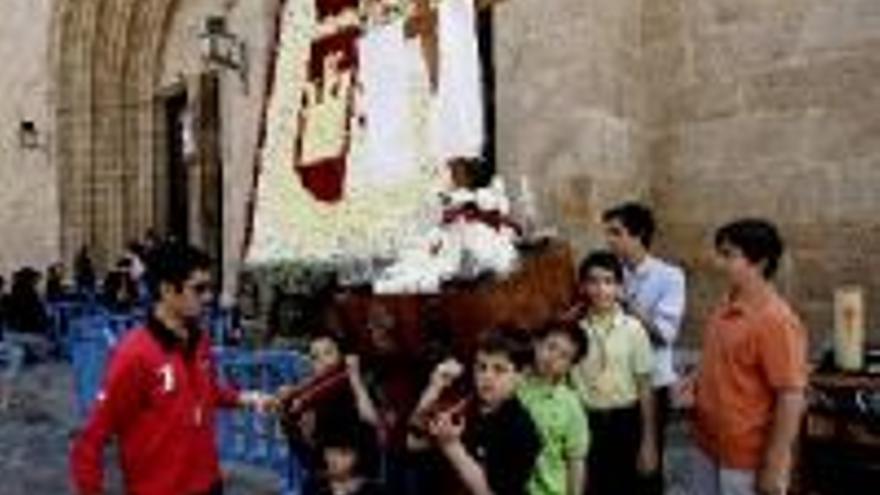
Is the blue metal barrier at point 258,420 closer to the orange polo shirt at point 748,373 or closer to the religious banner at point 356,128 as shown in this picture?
the religious banner at point 356,128

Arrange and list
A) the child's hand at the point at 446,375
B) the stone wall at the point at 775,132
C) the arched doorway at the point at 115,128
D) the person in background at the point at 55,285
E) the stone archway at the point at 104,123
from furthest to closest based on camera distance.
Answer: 1. the stone archway at the point at 104,123
2. the arched doorway at the point at 115,128
3. the person in background at the point at 55,285
4. the stone wall at the point at 775,132
5. the child's hand at the point at 446,375

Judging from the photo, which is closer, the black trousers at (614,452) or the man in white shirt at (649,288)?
the black trousers at (614,452)

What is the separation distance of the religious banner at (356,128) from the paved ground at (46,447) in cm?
169

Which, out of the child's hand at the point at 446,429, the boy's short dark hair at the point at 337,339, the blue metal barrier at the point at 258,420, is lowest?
the blue metal barrier at the point at 258,420

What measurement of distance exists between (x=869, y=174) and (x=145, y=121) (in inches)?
439

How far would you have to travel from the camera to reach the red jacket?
15.7ft

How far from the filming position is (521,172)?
1069 centimetres

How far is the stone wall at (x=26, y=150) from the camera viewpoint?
65.4 feet

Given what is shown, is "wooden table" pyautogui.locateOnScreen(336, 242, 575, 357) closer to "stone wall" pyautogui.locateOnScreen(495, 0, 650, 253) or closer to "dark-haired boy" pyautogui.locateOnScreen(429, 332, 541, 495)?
"dark-haired boy" pyautogui.locateOnScreen(429, 332, 541, 495)

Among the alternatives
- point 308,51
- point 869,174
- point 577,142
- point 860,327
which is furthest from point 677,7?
point 860,327

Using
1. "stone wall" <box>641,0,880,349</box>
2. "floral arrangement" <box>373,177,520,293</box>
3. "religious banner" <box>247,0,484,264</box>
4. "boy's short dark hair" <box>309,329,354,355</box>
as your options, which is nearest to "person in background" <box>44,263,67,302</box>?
"religious banner" <box>247,0,484,264</box>

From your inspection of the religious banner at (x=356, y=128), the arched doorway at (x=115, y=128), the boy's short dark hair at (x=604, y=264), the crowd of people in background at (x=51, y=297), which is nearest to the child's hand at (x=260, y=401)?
the boy's short dark hair at (x=604, y=264)

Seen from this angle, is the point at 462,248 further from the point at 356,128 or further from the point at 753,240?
the point at 356,128

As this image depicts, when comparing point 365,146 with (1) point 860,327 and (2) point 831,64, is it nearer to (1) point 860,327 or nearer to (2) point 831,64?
(2) point 831,64
